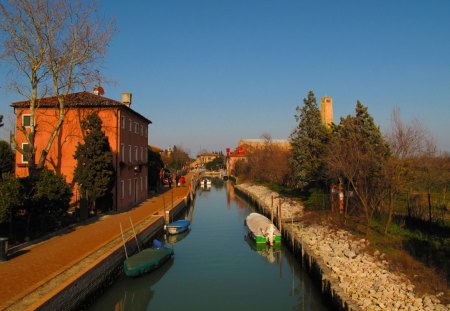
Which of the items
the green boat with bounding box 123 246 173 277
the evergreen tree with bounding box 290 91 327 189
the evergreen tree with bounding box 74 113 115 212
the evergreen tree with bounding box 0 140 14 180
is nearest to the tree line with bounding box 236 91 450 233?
the evergreen tree with bounding box 290 91 327 189

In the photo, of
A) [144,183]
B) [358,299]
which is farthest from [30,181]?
[144,183]

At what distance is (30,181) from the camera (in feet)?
57.6

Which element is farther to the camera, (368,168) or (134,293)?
(368,168)

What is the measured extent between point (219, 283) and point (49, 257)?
277 inches

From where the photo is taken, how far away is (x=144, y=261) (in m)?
15.9

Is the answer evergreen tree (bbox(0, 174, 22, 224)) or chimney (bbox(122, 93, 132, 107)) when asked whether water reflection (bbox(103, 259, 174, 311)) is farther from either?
chimney (bbox(122, 93, 132, 107))

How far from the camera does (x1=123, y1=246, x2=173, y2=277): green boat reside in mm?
15258

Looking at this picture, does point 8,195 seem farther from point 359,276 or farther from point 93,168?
point 359,276

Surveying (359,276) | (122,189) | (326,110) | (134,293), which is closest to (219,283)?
(134,293)

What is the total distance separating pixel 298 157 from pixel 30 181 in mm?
21806

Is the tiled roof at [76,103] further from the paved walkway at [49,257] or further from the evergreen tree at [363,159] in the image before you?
the evergreen tree at [363,159]

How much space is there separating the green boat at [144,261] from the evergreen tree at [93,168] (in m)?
7.97

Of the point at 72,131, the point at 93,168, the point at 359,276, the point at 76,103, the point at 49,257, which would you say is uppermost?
the point at 76,103

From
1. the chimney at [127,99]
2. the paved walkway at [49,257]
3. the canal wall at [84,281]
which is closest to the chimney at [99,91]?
the chimney at [127,99]
